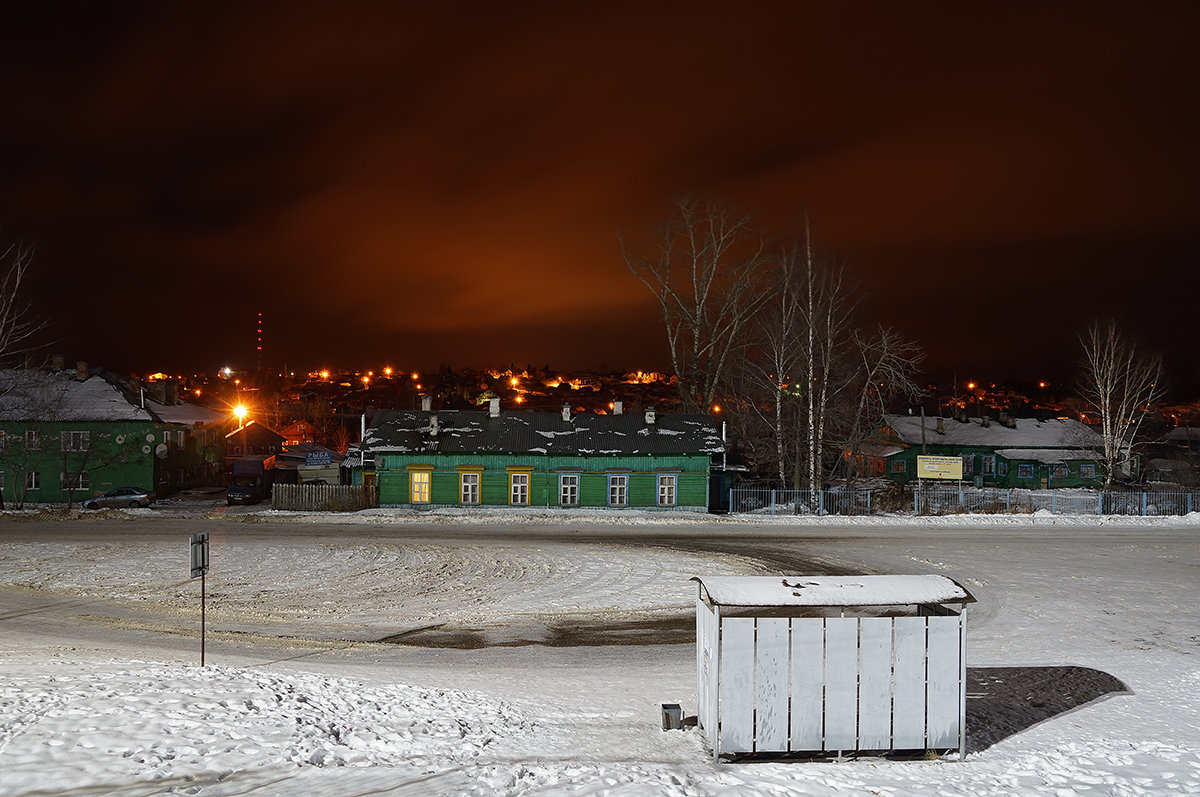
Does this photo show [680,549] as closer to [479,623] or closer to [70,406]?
[479,623]

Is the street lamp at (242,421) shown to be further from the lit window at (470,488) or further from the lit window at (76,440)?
the lit window at (470,488)

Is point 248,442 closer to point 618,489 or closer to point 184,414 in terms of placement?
point 184,414

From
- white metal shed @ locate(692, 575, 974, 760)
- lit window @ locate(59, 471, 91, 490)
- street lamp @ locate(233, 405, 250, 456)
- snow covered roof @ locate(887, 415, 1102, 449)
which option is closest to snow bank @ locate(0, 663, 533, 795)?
white metal shed @ locate(692, 575, 974, 760)

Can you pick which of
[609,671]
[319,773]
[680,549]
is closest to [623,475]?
[680,549]

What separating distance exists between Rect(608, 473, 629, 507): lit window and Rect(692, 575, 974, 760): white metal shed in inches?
1192

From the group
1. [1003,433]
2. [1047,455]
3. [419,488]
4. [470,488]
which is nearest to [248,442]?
[419,488]

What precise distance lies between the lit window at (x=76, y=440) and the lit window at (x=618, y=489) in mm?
31683

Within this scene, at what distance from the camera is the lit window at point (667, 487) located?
3875 cm

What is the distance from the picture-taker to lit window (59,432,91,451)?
46.6 meters

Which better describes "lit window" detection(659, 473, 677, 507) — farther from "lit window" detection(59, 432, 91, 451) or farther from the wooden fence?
"lit window" detection(59, 432, 91, 451)

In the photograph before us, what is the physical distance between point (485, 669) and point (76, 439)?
1775 inches

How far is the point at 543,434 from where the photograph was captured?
132 feet

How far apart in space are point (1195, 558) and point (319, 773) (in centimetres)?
2790

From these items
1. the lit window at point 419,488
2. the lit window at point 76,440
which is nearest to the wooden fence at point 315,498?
the lit window at point 419,488
